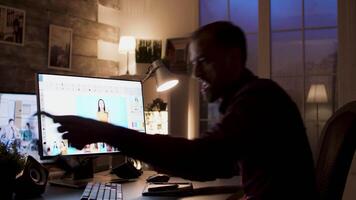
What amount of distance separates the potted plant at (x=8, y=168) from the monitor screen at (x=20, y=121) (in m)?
0.38

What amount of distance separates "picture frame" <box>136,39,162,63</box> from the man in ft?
7.06

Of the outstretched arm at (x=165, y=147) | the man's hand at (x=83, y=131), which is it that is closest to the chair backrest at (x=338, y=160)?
the outstretched arm at (x=165, y=147)

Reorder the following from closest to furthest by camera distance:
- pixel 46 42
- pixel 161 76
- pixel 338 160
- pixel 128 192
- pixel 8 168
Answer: pixel 338 160
pixel 8 168
pixel 128 192
pixel 161 76
pixel 46 42

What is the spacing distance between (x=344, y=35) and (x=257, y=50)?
0.61 m

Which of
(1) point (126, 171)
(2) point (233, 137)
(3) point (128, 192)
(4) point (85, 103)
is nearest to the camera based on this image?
(2) point (233, 137)

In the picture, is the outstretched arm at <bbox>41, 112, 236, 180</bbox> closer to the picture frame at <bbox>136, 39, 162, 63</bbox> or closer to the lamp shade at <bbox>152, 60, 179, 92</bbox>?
the lamp shade at <bbox>152, 60, 179, 92</bbox>

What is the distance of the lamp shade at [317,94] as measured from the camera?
284 cm

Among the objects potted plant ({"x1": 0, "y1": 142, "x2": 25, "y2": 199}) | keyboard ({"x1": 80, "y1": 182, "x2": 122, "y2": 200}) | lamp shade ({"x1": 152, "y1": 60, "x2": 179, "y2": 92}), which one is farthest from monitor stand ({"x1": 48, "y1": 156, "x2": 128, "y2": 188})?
lamp shade ({"x1": 152, "y1": 60, "x2": 179, "y2": 92})

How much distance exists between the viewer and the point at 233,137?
75 centimetres

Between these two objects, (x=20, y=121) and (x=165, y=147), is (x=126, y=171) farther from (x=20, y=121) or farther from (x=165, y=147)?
(x=165, y=147)

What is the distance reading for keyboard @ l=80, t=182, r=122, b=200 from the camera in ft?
4.43

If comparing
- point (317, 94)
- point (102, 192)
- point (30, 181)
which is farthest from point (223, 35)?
point (317, 94)

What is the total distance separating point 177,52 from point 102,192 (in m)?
1.81

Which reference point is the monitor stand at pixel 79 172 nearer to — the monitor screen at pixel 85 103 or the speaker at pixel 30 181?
the monitor screen at pixel 85 103
